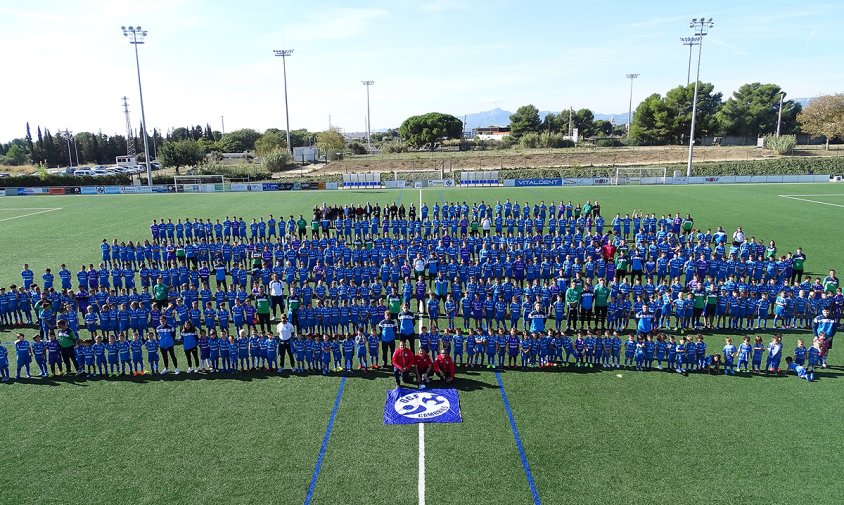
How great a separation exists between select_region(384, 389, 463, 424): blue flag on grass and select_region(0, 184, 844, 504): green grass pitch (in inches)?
7.4

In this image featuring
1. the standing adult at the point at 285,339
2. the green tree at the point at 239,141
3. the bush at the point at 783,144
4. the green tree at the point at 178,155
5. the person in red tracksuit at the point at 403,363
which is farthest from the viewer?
the green tree at the point at 239,141

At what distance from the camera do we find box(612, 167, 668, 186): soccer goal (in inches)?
1741

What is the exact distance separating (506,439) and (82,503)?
5982 millimetres

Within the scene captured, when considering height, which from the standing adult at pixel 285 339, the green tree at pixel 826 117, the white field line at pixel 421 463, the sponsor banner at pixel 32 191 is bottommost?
the white field line at pixel 421 463

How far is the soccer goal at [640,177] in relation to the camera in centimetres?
4422

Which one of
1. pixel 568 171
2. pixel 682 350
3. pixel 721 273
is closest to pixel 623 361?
pixel 682 350

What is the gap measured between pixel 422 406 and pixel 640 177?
1630 inches

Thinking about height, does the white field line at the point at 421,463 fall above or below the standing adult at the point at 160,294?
below

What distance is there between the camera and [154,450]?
7820mm

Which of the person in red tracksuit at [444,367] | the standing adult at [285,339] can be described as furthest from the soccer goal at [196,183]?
the person in red tracksuit at [444,367]

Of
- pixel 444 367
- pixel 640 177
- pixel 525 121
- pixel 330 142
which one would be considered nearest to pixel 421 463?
pixel 444 367

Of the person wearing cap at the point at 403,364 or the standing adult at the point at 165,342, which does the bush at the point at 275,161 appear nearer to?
the standing adult at the point at 165,342

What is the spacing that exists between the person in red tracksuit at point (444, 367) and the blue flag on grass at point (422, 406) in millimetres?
361

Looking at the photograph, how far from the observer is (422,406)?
9070 mm
